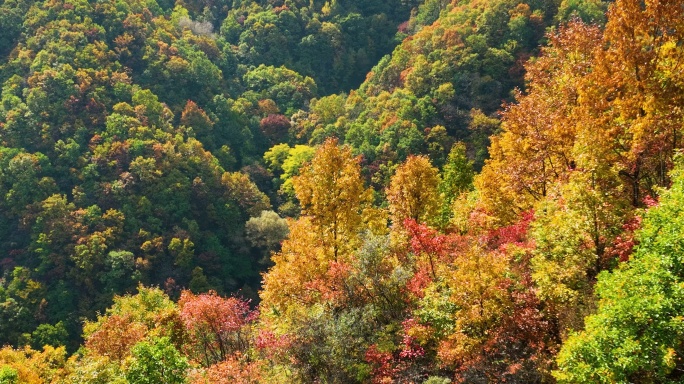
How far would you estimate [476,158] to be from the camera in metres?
57.7

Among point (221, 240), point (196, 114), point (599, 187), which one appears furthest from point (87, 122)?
point (599, 187)

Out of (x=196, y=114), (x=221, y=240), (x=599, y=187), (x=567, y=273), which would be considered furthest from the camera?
(x=196, y=114)

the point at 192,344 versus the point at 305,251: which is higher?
the point at 305,251

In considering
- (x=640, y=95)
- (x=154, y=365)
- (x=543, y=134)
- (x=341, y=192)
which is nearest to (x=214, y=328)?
(x=154, y=365)

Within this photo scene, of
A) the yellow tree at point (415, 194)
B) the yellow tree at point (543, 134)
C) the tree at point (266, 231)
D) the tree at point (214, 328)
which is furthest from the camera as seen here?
the tree at point (266, 231)

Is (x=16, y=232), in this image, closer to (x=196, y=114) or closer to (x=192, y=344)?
(x=196, y=114)

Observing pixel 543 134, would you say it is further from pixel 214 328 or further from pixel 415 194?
pixel 214 328

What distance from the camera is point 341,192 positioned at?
2656 centimetres

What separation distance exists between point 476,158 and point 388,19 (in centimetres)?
6330

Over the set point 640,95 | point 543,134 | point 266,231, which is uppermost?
point 266,231

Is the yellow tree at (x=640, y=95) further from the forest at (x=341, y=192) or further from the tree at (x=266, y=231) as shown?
the tree at (x=266, y=231)

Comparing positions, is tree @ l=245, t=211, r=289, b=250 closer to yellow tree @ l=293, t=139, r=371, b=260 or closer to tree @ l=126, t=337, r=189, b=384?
yellow tree @ l=293, t=139, r=371, b=260

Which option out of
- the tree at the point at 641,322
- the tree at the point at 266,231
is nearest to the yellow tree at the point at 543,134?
the tree at the point at 641,322

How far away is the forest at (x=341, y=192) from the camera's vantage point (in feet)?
54.3
